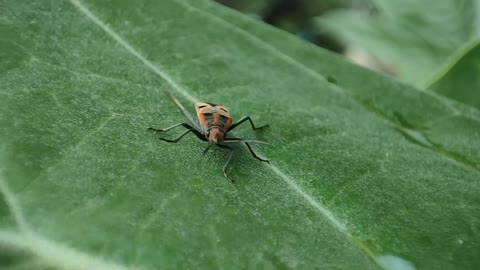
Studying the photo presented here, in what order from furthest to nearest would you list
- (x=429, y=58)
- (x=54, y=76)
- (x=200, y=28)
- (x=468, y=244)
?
1. (x=429, y=58)
2. (x=200, y=28)
3. (x=54, y=76)
4. (x=468, y=244)

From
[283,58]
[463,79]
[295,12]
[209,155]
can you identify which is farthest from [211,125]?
[295,12]

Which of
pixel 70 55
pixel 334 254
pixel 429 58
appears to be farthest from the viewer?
pixel 429 58

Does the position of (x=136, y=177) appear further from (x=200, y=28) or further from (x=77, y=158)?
(x=200, y=28)

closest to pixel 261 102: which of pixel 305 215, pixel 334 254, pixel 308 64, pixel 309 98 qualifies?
pixel 309 98

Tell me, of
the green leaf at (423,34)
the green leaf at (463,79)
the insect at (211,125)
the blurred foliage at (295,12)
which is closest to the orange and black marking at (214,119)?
the insect at (211,125)

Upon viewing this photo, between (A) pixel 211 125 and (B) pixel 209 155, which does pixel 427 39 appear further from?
(B) pixel 209 155

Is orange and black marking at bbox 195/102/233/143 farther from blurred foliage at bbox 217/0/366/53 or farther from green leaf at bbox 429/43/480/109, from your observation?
blurred foliage at bbox 217/0/366/53

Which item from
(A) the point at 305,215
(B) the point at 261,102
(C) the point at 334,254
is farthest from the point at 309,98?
(C) the point at 334,254

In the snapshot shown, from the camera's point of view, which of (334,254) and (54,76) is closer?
(334,254)
